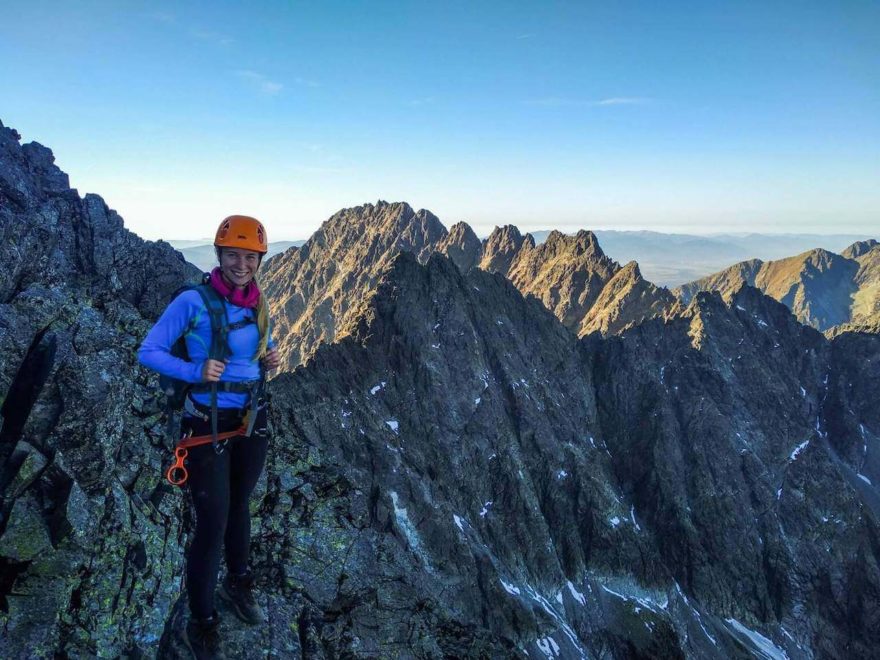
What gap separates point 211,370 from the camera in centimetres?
769

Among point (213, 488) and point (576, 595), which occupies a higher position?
point (213, 488)

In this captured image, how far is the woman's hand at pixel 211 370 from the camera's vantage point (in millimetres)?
7691

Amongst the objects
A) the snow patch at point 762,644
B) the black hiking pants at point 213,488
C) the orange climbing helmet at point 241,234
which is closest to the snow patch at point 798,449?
the snow patch at point 762,644

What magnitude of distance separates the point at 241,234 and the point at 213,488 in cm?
446

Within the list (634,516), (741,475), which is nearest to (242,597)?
(634,516)

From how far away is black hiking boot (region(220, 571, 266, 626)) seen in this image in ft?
34.6

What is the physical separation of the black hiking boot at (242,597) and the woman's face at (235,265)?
6.56 meters

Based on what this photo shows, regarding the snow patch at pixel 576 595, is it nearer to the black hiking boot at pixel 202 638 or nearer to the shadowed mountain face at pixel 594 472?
the shadowed mountain face at pixel 594 472

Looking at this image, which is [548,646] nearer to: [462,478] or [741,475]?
[462,478]

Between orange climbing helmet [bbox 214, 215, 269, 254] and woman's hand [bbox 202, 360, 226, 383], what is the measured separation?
6.54ft

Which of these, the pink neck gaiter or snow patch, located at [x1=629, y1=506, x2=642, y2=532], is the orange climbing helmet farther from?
snow patch, located at [x1=629, y1=506, x2=642, y2=532]

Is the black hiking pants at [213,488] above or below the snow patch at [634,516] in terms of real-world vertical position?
above

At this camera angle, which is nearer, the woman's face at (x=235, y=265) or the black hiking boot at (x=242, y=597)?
the woman's face at (x=235, y=265)

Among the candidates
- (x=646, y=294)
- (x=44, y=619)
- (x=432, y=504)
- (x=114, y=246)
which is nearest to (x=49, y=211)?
(x=114, y=246)
